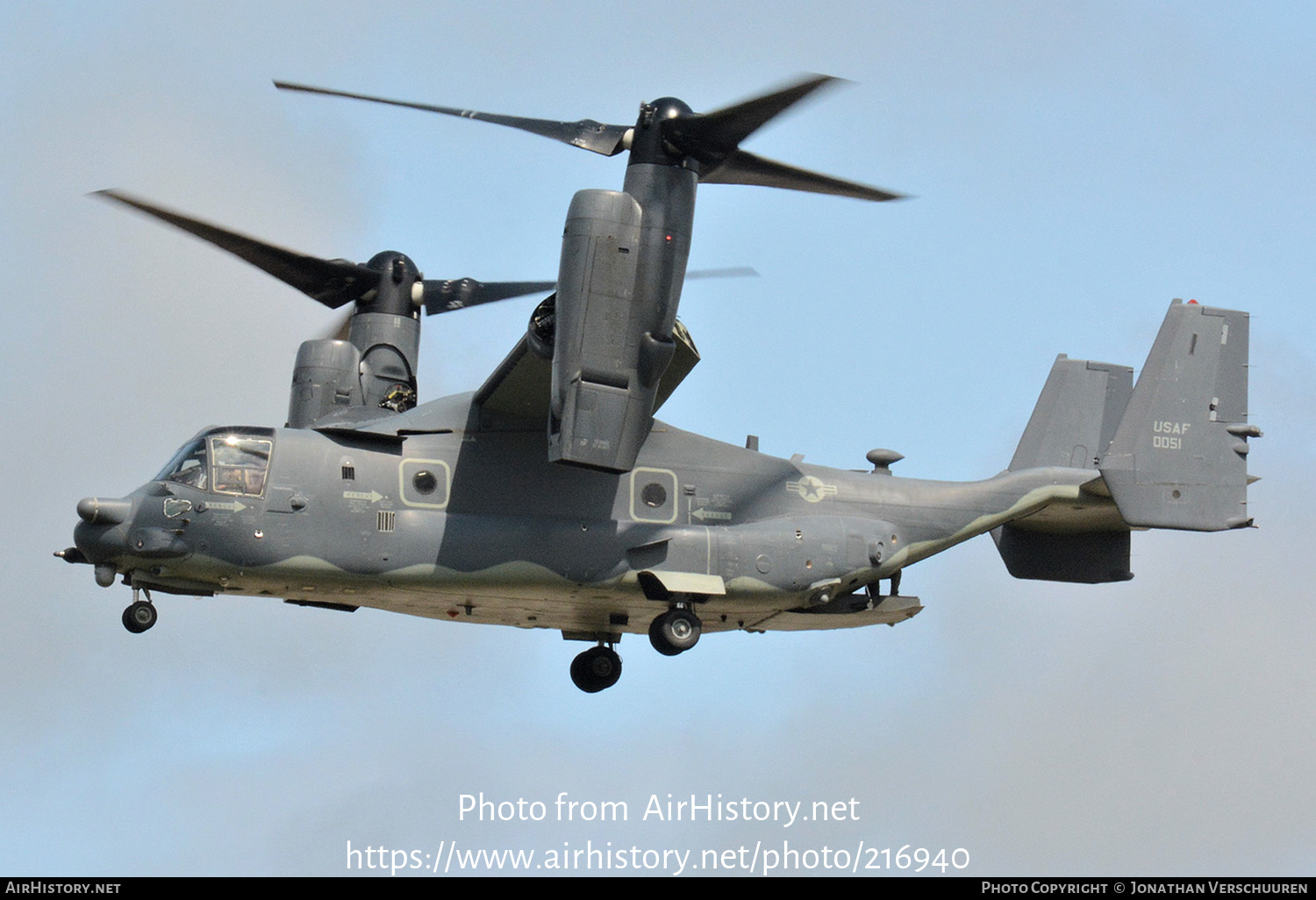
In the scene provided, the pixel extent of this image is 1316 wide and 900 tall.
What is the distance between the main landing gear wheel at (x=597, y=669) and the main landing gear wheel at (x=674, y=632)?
1880 millimetres

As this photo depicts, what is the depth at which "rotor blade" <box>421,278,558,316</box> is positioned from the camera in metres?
19.8

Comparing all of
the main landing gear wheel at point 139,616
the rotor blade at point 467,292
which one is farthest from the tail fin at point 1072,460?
the main landing gear wheel at point 139,616

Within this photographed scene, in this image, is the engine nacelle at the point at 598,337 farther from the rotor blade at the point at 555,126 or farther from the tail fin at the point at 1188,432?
the tail fin at the point at 1188,432

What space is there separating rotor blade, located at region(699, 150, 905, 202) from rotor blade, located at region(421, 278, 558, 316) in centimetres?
323

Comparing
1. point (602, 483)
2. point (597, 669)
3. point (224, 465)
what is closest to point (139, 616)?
point (224, 465)

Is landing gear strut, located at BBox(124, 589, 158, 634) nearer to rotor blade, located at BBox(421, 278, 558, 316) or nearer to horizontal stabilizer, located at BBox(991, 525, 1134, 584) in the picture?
rotor blade, located at BBox(421, 278, 558, 316)

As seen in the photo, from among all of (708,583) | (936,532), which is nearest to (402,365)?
(708,583)

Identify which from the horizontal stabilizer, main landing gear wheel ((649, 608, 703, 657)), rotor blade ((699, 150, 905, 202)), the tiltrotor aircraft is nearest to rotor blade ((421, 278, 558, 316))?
the tiltrotor aircraft

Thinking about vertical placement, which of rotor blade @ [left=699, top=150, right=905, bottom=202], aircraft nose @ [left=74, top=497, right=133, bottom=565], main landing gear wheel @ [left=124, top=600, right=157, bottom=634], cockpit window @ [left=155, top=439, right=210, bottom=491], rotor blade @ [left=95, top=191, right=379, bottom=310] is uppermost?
rotor blade @ [left=699, top=150, right=905, bottom=202]

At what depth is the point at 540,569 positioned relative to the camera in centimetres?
1689

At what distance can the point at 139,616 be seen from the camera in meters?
15.9

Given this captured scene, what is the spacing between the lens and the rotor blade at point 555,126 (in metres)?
16.7
